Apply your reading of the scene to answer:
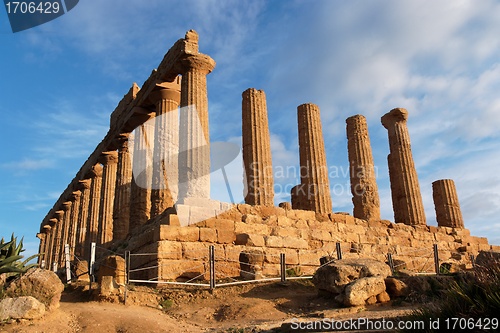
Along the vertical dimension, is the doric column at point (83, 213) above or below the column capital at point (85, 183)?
below

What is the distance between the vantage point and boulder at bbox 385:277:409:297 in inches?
372

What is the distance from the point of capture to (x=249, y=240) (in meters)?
13.8

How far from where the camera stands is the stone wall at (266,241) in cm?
1255

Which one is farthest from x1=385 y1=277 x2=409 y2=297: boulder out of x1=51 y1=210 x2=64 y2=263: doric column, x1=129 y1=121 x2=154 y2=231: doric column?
x1=51 y1=210 x2=64 y2=263: doric column

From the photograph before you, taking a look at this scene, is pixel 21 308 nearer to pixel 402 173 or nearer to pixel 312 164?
pixel 312 164

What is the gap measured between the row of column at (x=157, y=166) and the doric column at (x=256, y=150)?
2430 millimetres

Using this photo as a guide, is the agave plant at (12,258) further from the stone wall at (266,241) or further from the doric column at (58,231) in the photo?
the doric column at (58,231)

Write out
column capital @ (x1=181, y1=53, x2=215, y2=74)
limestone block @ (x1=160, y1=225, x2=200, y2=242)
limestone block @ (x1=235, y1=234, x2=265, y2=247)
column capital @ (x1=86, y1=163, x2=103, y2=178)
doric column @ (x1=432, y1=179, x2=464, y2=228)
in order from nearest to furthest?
limestone block @ (x1=160, y1=225, x2=200, y2=242) → limestone block @ (x1=235, y1=234, x2=265, y2=247) → column capital @ (x1=181, y1=53, x2=215, y2=74) → doric column @ (x1=432, y1=179, x2=464, y2=228) → column capital @ (x1=86, y1=163, x2=103, y2=178)

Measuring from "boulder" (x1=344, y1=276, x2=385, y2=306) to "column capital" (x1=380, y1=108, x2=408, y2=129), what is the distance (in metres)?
17.1

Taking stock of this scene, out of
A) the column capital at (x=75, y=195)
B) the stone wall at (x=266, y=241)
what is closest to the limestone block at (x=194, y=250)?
the stone wall at (x=266, y=241)

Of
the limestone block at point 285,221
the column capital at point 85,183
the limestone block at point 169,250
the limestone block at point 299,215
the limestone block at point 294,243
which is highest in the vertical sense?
the column capital at point 85,183

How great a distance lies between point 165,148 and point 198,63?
12.1 feet

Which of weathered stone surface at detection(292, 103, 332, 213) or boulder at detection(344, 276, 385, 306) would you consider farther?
weathered stone surface at detection(292, 103, 332, 213)

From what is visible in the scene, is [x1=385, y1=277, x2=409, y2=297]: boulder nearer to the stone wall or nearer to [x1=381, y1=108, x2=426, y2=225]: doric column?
Answer: the stone wall
